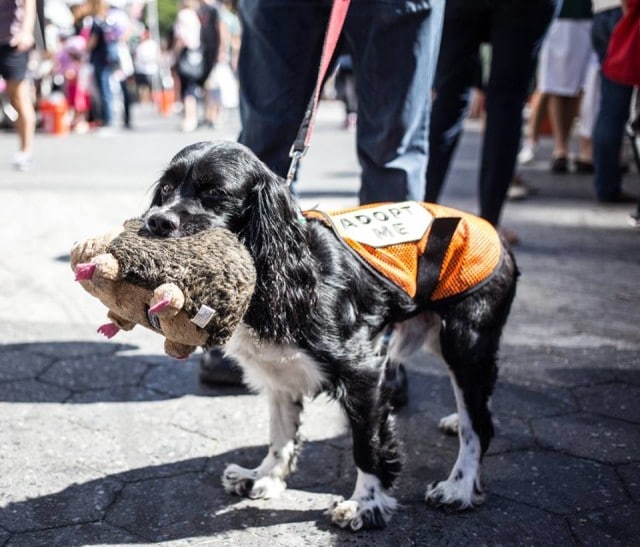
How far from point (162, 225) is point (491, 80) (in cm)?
283

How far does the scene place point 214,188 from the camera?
2188mm

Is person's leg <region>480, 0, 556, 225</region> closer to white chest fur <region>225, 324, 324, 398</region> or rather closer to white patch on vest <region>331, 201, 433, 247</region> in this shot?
white patch on vest <region>331, 201, 433, 247</region>

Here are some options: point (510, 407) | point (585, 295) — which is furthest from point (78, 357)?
point (585, 295)

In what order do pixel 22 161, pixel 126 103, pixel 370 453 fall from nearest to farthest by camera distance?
pixel 370 453 < pixel 22 161 < pixel 126 103

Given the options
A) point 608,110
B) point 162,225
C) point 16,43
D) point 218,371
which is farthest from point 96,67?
point 162,225

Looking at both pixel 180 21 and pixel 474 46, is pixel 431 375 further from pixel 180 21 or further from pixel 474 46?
pixel 180 21

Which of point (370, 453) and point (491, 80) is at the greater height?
point (491, 80)

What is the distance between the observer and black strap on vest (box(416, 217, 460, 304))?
253cm

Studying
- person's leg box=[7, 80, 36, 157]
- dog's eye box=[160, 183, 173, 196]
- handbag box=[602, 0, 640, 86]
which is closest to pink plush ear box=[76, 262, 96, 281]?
dog's eye box=[160, 183, 173, 196]

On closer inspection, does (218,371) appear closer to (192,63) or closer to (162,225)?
(162,225)

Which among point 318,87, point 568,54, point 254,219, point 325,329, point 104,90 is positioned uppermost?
point 568,54

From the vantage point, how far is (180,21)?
14.5m

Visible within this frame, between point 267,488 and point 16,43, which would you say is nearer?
point 267,488

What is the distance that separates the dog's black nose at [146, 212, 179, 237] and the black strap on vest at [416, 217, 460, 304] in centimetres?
85
